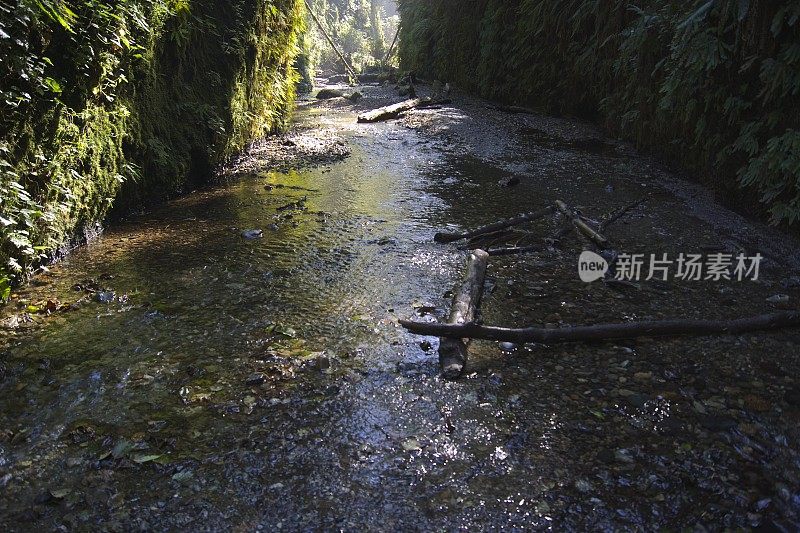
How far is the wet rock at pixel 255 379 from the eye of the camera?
11.4 ft

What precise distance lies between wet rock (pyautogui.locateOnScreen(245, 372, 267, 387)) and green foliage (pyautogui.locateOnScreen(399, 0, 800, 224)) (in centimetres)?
568

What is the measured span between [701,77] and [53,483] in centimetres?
807

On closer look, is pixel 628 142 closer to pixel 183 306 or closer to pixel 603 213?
pixel 603 213

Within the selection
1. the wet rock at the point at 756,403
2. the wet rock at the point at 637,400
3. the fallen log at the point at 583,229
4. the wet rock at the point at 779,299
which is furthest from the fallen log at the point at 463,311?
the wet rock at the point at 779,299

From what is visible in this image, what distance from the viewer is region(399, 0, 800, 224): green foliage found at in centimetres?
566

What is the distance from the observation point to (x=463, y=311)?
4.17 m

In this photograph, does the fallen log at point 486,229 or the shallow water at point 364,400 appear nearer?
the shallow water at point 364,400

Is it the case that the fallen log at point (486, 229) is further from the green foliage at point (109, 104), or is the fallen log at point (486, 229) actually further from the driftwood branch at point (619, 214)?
the green foliage at point (109, 104)

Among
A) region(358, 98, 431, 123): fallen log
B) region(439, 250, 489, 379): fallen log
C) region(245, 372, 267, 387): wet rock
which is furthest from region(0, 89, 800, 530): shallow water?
region(358, 98, 431, 123): fallen log

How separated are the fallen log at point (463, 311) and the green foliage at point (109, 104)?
3.43 m

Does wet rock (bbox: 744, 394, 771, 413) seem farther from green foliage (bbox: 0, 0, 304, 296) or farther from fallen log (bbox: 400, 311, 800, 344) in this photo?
green foliage (bbox: 0, 0, 304, 296)

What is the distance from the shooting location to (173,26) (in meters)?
7.20

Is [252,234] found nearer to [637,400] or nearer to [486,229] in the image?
[486,229]

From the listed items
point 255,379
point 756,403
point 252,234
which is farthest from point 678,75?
point 255,379
